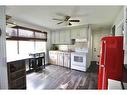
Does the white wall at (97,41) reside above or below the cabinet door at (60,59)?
above

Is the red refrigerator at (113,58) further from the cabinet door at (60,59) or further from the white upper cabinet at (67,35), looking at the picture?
the cabinet door at (60,59)

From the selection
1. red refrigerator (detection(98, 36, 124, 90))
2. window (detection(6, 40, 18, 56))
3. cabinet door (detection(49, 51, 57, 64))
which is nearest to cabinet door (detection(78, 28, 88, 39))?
cabinet door (detection(49, 51, 57, 64))

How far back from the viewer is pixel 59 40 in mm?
5773

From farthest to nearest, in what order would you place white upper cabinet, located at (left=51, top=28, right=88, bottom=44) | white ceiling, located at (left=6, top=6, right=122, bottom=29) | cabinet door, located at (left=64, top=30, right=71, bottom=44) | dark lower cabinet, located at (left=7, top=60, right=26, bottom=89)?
1. cabinet door, located at (left=64, top=30, right=71, bottom=44)
2. white upper cabinet, located at (left=51, top=28, right=88, bottom=44)
3. white ceiling, located at (left=6, top=6, right=122, bottom=29)
4. dark lower cabinet, located at (left=7, top=60, right=26, bottom=89)

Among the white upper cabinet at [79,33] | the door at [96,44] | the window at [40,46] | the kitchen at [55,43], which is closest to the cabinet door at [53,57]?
the kitchen at [55,43]

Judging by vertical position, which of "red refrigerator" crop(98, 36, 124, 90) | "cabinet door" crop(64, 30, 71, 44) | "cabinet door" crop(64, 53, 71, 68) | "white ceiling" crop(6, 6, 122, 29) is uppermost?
"white ceiling" crop(6, 6, 122, 29)

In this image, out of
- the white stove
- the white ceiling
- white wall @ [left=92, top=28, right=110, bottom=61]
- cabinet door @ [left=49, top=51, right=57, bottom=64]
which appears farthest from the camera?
white wall @ [left=92, top=28, right=110, bottom=61]

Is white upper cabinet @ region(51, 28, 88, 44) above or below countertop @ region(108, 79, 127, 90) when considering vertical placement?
above

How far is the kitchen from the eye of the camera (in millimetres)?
2578

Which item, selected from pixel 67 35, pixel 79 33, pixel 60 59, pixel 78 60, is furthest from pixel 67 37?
pixel 78 60

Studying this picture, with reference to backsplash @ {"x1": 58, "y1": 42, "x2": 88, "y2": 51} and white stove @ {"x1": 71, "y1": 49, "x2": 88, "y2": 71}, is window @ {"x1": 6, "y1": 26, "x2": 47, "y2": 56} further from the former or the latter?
white stove @ {"x1": 71, "y1": 49, "x2": 88, "y2": 71}

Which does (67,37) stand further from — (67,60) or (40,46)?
(40,46)

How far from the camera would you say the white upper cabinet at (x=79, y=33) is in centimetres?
468

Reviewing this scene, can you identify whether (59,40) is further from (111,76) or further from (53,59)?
(111,76)
